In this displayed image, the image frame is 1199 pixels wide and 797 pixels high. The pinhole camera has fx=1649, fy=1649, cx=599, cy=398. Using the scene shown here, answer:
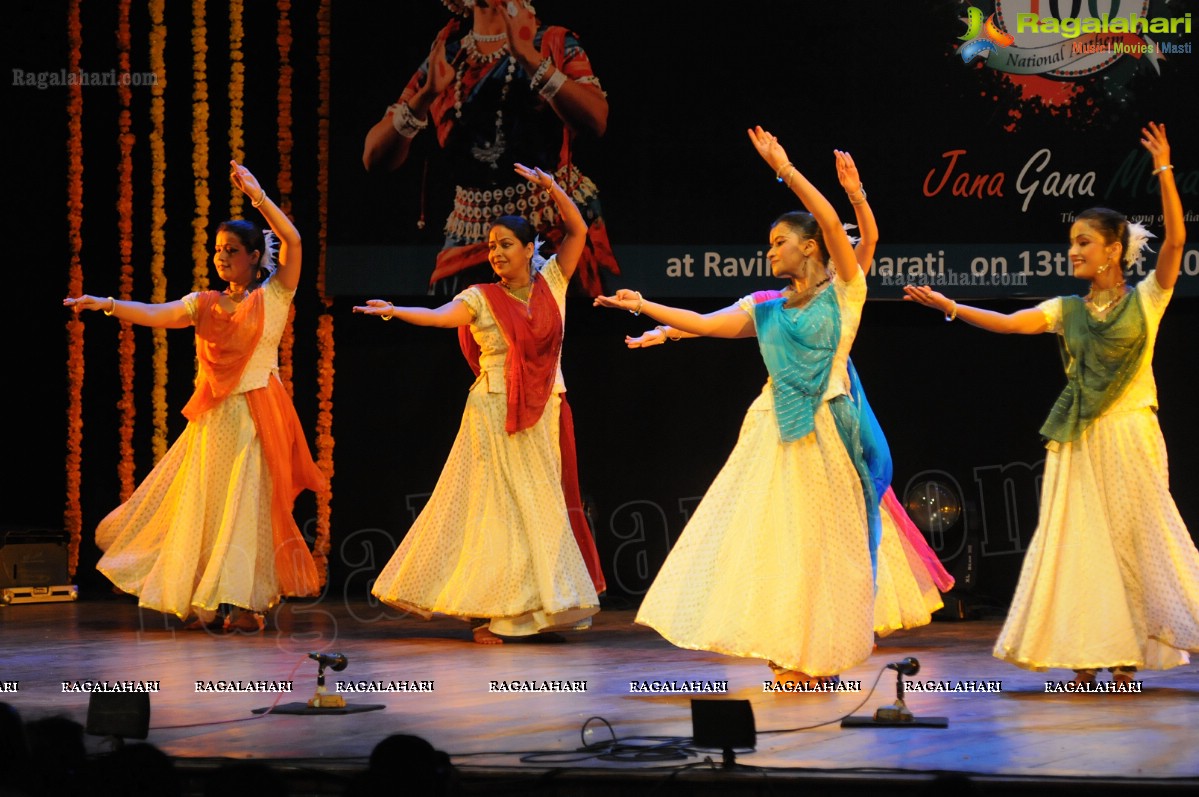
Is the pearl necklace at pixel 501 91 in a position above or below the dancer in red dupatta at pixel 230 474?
above

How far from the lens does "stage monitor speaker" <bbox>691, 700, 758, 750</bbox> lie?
10.8 ft

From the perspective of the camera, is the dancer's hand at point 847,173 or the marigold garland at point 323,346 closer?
the dancer's hand at point 847,173

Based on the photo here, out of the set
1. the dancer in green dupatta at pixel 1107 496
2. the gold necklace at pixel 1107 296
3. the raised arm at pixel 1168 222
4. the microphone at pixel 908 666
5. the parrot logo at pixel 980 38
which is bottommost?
the microphone at pixel 908 666

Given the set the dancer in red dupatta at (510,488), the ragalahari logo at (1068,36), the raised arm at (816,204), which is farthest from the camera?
the ragalahari logo at (1068,36)

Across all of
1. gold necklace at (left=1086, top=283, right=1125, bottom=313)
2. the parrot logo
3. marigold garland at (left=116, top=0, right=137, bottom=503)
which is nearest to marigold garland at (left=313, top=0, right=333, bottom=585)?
marigold garland at (left=116, top=0, right=137, bottom=503)

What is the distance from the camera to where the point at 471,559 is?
6.04 metres

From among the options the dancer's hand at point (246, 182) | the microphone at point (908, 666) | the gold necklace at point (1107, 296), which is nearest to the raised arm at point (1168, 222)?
the gold necklace at point (1107, 296)

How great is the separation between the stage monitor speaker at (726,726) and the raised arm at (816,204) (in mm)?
1621

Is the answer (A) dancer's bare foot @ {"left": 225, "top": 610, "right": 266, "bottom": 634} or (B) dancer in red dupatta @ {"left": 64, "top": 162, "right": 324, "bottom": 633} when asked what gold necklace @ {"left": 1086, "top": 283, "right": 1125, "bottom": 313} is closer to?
(B) dancer in red dupatta @ {"left": 64, "top": 162, "right": 324, "bottom": 633}

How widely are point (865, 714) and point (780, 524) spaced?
644mm

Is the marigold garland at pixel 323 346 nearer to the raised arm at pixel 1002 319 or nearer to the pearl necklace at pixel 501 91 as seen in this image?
the pearl necklace at pixel 501 91

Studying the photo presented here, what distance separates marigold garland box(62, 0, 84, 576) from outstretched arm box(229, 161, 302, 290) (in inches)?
75.6

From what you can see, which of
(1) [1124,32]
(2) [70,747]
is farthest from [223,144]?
(2) [70,747]

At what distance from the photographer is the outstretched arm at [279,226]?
20.0 ft
